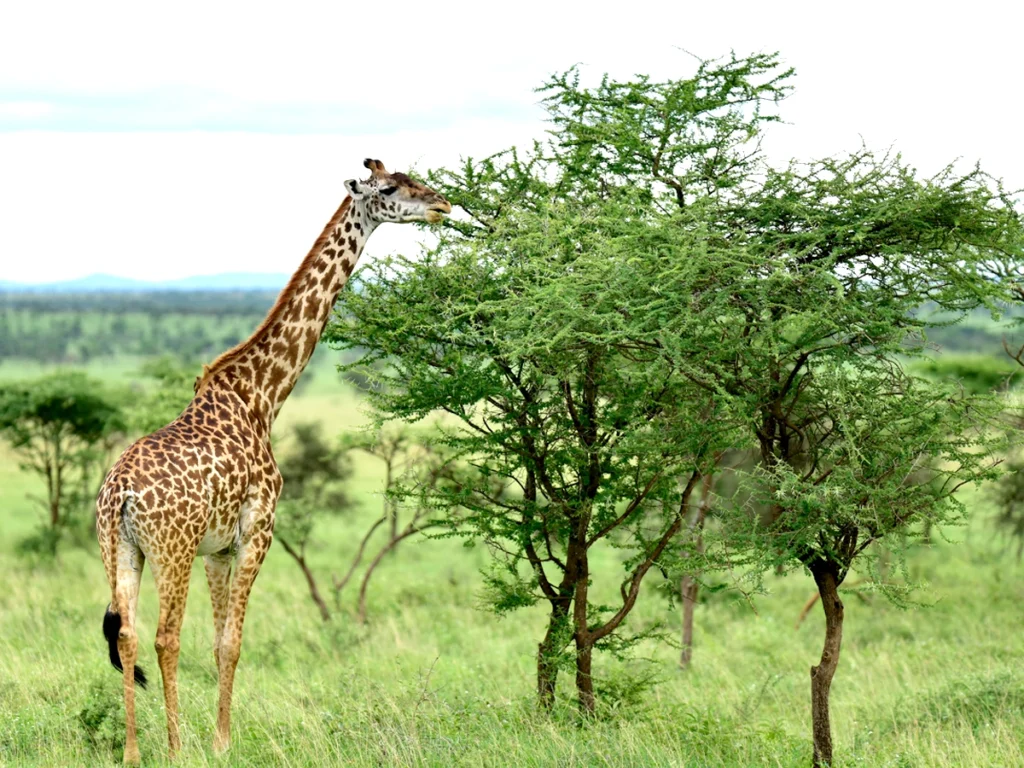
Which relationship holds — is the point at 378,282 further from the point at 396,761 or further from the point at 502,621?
the point at 502,621

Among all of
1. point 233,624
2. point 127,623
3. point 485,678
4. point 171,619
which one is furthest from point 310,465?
point 127,623

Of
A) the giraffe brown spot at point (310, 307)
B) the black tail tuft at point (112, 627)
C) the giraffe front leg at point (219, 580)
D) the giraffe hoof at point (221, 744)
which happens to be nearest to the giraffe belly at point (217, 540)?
the giraffe front leg at point (219, 580)

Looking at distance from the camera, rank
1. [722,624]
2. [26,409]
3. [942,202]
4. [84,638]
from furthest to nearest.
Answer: [26,409] → [722,624] → [84,638] → [942,202]

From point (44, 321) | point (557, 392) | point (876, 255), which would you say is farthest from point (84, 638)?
point (44, 321)

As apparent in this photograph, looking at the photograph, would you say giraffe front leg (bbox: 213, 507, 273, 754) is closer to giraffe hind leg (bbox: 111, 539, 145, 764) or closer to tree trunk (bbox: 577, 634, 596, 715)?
giraffe hind leg (bbox: 111, 539, 145, 764)

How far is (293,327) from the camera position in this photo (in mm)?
9547

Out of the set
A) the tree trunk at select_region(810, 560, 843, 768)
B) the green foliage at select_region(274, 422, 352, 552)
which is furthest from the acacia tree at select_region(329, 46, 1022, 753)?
the green foliage at select_region(274, 422, 352, 552)

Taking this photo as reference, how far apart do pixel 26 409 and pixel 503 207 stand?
48.3 ft

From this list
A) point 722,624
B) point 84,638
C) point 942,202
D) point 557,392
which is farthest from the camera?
point 722,624

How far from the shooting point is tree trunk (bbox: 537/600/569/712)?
391 inches

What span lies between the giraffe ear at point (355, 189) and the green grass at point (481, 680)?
7.50 ft

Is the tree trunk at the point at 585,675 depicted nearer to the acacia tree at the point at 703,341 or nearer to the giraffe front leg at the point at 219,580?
the acacia tree at the point at 703,341

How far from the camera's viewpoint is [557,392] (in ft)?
32.6

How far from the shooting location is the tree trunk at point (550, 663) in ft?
32.6
